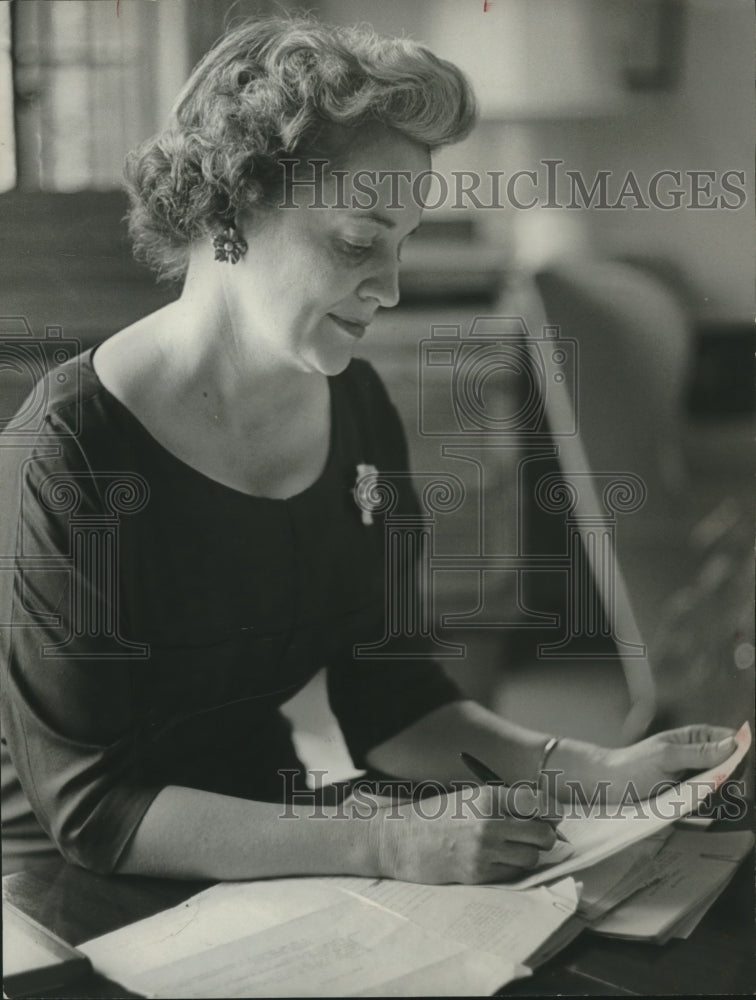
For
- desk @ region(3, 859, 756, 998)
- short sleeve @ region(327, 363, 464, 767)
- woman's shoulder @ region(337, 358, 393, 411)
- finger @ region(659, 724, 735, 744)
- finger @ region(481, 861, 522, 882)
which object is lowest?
desk @ region(3, 859, 756, 998)

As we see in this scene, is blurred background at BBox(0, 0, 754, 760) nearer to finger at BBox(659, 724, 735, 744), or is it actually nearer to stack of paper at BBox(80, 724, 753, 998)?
finger at BBox(659, 724, 735, 744)

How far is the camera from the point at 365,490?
1.50m

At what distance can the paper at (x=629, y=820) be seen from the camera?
1.48 m

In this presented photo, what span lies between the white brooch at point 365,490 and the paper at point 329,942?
56 centimetres

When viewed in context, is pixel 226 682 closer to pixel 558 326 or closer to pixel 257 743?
pixel 257 743

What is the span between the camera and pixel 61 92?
146 cm

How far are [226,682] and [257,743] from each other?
0.10 metres

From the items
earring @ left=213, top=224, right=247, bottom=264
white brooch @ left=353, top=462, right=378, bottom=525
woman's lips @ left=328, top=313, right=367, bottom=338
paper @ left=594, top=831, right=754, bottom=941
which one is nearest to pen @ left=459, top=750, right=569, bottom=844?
paper @ left=594, top=831, right=754, bottom=941

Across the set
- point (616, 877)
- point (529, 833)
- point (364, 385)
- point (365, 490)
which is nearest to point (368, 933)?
point (529, 833)

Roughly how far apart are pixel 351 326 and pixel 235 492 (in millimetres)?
303

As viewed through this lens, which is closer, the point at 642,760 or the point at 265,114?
the point at 265,114

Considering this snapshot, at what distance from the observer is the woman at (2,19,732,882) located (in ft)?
4.66

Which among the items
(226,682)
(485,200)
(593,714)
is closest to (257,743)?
(226,682)

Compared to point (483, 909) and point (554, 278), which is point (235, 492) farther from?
point (483, 909)
